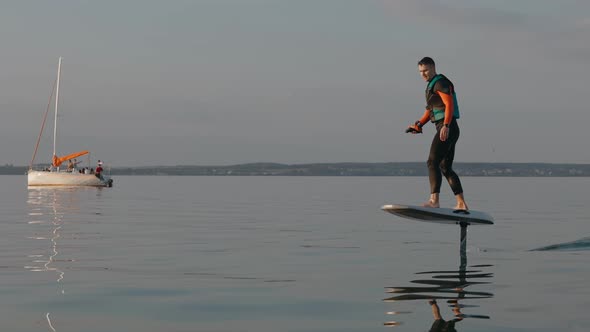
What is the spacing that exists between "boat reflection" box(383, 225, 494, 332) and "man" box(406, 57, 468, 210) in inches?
59.8

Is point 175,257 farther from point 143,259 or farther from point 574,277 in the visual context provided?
point 574,277

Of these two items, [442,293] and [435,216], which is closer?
[442,293]

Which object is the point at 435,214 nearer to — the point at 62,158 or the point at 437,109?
the point at 437,109

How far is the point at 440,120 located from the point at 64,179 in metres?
83.7

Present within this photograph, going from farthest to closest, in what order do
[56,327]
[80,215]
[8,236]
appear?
[80,215], [8,236], [56,327]

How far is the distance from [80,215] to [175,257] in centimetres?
2003

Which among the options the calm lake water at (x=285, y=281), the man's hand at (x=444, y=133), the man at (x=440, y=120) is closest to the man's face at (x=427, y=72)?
→ the man at (x=440, y=120)

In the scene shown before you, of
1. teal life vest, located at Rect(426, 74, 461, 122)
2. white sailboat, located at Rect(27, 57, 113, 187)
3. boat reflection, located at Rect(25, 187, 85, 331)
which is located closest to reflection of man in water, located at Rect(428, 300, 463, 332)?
boat reflection, located at Rect(25, 187, 85, 331)

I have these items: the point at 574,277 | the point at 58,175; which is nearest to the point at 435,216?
the point at 574,277

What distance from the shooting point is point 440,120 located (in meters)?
15.2

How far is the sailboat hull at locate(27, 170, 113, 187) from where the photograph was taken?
9362 cm

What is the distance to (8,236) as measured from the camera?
23.8m

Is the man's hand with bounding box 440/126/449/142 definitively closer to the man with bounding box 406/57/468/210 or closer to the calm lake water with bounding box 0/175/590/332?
the man with bounding box 406/57/468/210

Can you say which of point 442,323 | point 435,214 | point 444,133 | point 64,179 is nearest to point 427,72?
point 444,133
